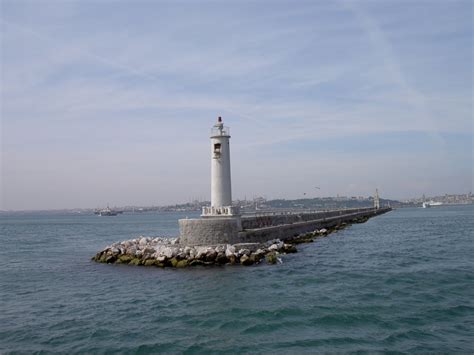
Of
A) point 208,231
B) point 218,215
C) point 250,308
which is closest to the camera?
point 250,308

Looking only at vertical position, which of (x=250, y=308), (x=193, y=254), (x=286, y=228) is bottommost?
(x=250, y=308)

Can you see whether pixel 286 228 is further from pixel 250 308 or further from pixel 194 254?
pixel 250 308

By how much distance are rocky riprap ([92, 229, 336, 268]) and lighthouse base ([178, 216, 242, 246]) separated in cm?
61

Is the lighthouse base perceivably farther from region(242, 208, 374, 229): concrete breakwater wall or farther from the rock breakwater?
region(242, 208, 374, 229): concrete breakwater wall

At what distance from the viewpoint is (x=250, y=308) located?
1296cm

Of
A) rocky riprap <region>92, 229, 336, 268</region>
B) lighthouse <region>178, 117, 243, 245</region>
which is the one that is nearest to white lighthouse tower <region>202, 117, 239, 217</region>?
lighthouse <region>178, 117, 243, 245</region>

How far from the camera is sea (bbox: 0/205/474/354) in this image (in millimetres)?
A: 10070

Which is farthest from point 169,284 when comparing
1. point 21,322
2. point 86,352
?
point 86,352

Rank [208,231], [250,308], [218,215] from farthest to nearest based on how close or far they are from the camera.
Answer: [218,215] < [208,231] < [250,308]

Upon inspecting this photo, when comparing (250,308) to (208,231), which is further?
(208,231)

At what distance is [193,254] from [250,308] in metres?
7.58

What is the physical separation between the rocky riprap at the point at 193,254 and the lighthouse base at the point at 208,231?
61cm

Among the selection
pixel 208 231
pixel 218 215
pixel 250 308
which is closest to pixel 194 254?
pixel 208 231

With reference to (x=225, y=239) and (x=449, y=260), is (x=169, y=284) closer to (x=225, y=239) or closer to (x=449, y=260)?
(x=225, y=239)
